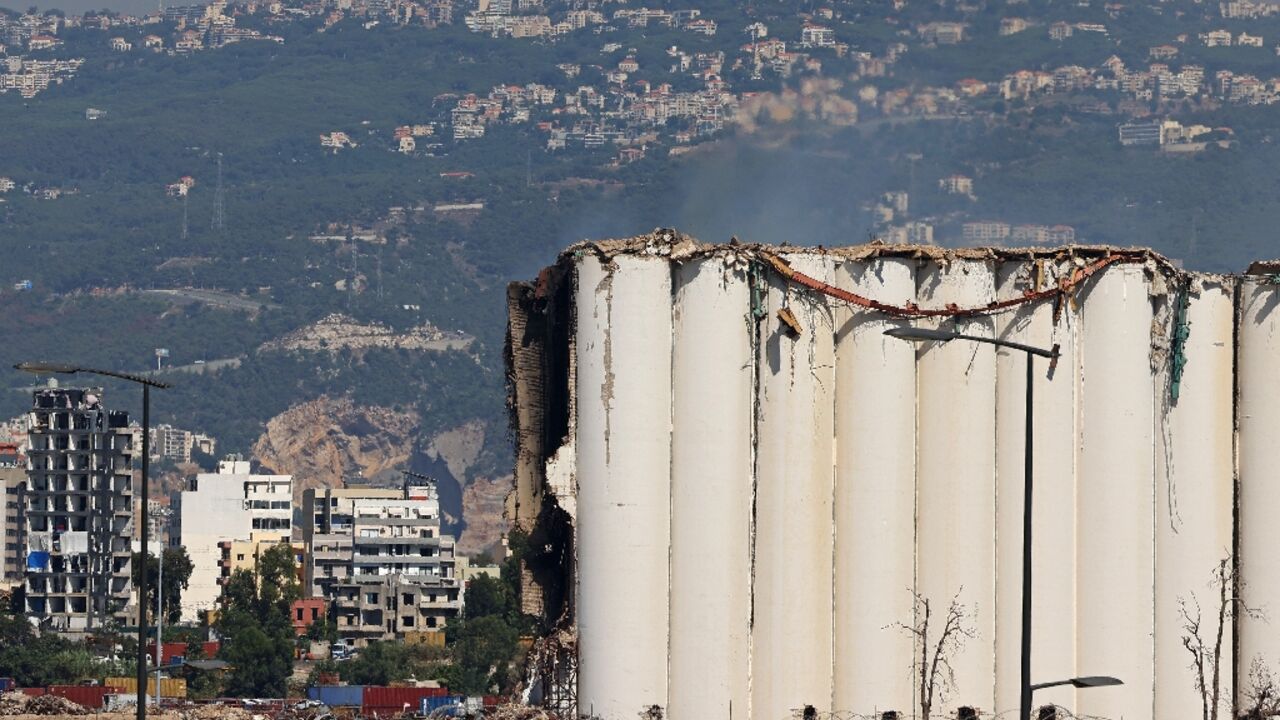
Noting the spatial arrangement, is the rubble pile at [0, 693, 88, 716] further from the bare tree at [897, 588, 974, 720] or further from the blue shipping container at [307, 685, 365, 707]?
the blue shipping container at [307, 685, 365, 707]

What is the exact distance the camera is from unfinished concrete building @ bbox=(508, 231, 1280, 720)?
5075 centimetres

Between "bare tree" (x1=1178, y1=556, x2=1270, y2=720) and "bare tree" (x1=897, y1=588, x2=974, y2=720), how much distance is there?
11.9 ft

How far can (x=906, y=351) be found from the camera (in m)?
51.2

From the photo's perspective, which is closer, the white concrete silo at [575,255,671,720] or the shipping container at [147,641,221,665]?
the white concrete silo at [575,255,671,720]

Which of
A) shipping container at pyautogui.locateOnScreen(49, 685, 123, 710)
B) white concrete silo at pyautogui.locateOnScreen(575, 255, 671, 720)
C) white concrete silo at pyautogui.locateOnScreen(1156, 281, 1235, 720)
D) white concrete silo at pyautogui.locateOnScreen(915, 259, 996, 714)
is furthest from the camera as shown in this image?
shipping container at pyautogui.locateOnScreen(49, 685, 123, 710)

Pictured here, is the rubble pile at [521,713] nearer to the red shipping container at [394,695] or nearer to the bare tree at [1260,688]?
the bare tree at [1260,688]

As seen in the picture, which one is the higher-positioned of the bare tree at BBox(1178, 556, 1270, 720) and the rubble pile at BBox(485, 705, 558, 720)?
the bare tree at BBox(1178, 556, 1270, 720)

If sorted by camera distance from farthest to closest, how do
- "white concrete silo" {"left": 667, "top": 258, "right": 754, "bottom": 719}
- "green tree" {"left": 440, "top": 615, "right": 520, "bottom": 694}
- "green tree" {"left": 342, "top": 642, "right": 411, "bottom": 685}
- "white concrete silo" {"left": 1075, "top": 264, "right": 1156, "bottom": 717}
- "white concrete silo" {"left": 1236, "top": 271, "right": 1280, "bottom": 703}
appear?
"green tree" {"left": 342, "top": 642, "right": 411, "bottom": 685}
"green tree" {"left": 440, "top": 615, "right": 520, "bottom": 694}
"white concrete silo" {"left": 1236, "top": 271, "right": 1280, "bottom": 703}
"white concrete silo" {"left": 1075, "top": 264, "right": 1156, "bottom": 717}
"white concrete silo" {"left": 667, "top": 258, "right": 754, "bottom": 719}

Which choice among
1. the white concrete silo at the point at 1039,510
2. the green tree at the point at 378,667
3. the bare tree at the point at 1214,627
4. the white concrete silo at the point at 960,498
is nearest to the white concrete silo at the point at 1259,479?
the bare tree at the point at 1214,627

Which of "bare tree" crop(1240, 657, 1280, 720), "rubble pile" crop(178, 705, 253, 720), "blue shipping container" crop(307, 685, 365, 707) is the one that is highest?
"bare tree" crop(1240, 657, 1280, 720)

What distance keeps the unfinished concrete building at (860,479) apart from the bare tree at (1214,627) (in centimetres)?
15

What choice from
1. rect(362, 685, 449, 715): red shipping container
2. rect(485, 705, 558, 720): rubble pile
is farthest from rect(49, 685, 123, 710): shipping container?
rect(485, 705, 558, 720): rubble pile

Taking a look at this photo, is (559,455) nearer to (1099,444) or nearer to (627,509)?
(627,509)

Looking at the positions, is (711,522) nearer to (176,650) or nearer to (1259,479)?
(1259,479)
